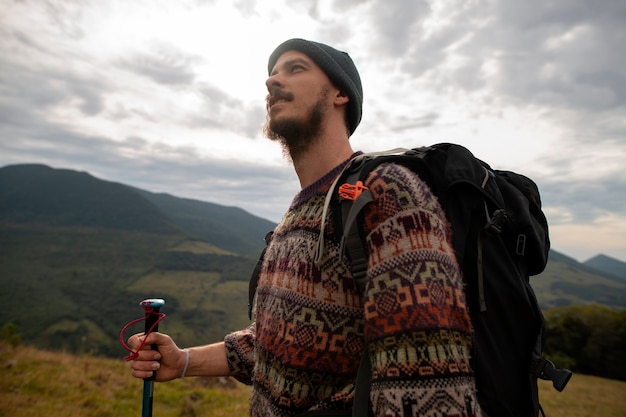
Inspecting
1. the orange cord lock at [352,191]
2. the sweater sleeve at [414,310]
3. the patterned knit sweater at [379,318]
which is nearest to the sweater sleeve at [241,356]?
the patterned knit sweater at [379,318]

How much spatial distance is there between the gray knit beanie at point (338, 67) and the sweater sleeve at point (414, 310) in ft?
5.05

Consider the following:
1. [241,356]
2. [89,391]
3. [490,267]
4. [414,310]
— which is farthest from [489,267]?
[89,391]

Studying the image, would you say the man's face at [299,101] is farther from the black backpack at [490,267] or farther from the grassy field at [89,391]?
the grassy field at [89,391]

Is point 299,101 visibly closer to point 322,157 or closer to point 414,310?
point 322,157

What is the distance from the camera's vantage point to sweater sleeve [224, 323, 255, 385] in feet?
10.7

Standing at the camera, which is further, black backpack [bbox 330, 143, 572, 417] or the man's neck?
the man's neck

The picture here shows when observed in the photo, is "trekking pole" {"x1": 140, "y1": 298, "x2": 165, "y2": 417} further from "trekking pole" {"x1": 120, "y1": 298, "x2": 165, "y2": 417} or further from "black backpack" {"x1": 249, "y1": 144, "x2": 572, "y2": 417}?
"black backpack" {"x1": 249, "y1": 144, "x2": 572, "y2": 417}

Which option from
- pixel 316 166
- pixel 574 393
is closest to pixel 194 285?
pixel 574 393

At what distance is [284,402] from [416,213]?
57.5 inches

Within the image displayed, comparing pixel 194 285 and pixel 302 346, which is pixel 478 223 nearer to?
pixel 302 346

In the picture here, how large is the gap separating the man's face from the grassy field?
28.2ft

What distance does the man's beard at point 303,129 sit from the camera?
2826mm

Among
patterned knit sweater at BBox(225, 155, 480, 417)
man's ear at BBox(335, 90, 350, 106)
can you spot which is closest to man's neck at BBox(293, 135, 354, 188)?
patterned knit sweater at BBox(225, 155, 480, 417)

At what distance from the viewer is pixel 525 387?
6.18ft
